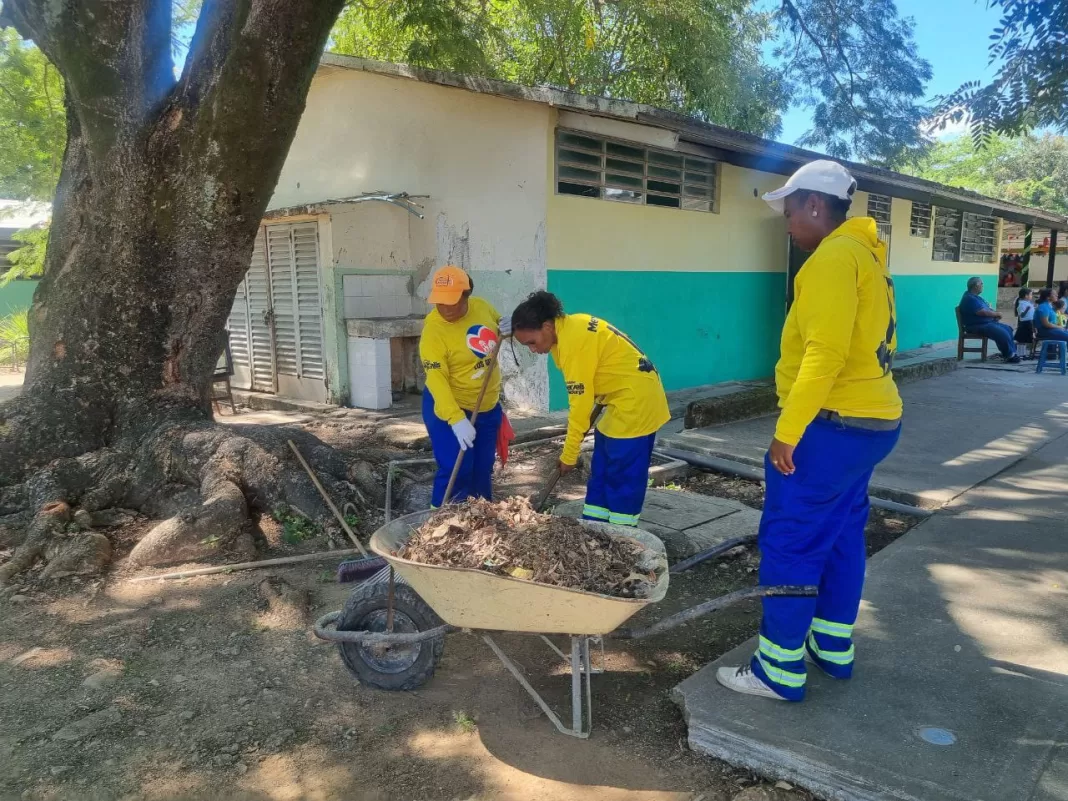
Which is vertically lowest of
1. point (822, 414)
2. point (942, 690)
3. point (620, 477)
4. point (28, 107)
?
point (942, 690)

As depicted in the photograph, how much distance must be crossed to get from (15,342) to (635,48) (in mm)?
13557

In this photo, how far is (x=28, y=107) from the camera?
11391 millimetres

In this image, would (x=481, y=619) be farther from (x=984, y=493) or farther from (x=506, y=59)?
(x=506, y=59)

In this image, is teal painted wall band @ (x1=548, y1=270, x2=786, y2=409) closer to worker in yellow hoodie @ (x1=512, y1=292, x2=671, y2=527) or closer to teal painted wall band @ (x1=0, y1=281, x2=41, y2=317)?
worker in yellow hoodie @ (x1=512, y1=292, x2=671, y2=527)

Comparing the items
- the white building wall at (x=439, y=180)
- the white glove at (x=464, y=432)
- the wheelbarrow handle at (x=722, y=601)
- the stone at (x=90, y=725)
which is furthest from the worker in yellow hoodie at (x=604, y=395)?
the white building wall at (x=439, y=180)

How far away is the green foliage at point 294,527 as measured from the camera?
5027 mm

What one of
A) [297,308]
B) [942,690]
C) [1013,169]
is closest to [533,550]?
[942,690]

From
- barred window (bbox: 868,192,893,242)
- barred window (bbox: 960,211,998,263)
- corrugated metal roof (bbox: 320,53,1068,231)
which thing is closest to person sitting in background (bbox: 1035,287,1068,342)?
corrugated metal roof (bbox: 320,53,1068,231)

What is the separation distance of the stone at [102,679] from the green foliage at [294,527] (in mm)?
1583

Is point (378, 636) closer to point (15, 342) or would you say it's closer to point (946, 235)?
point (15, 342)

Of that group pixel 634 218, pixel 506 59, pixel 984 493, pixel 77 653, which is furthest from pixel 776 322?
pixel 77 653

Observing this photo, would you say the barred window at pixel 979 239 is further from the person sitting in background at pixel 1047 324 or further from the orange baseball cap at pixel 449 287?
the orange baseball cap at pixel 449 287

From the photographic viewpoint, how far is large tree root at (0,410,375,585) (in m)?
4.68

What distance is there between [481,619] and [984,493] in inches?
182
